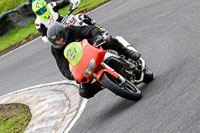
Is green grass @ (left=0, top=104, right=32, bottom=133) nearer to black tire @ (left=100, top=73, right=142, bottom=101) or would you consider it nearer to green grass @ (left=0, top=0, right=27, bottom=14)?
black tire @ (left=100, top=73, right=142, bottom=101)

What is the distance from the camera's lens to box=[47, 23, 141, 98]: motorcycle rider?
7258mm

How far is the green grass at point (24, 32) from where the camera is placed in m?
18.6

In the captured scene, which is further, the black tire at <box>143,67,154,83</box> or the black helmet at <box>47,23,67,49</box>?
the black tire at <box>143,67,154,83</box>

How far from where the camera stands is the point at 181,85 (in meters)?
6.79

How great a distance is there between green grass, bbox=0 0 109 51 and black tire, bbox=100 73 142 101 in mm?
11425

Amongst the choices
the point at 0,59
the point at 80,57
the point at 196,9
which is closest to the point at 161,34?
the point at 196,9

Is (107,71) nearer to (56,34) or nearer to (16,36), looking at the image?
(56,34)

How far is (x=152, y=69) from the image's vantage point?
8531mm

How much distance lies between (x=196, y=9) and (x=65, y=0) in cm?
341

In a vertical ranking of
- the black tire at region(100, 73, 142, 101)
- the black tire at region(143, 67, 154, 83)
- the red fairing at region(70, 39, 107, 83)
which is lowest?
the black tire at region(143, 67, 154, 83)

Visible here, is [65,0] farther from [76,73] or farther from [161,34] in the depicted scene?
[76,73]

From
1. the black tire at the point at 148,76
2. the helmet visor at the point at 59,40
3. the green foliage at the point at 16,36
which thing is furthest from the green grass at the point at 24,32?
the helmet visor at the point at 59,40

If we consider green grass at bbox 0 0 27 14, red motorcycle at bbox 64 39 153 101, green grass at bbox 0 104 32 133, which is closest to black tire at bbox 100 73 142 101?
red motorcycle at bbox 64 39 153 101

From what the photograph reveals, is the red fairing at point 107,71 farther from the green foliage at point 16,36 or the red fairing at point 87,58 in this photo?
the green foliage at point 16,36
